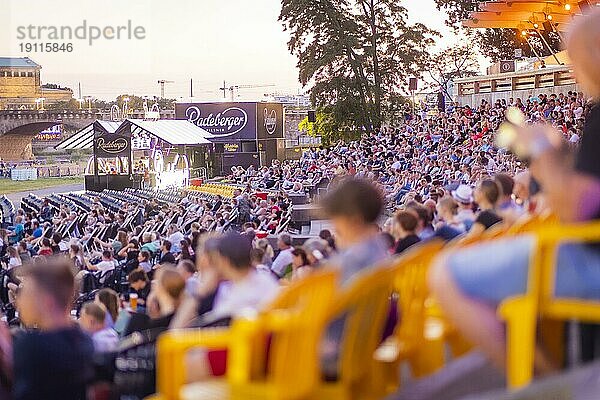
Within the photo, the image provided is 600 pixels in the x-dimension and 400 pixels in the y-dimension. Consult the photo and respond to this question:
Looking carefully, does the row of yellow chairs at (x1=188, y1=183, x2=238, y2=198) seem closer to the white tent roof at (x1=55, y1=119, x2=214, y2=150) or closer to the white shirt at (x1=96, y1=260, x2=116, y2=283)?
the white tent roof at (x1=55, y1=119, x2=214, y2=150)

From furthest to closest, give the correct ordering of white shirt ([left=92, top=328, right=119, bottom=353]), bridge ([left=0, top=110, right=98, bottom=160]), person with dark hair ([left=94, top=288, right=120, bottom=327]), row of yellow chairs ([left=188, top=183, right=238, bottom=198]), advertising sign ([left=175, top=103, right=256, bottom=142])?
bridge ([left=0, top=110, right=98, bottom=160]) → advertising sign ([left=175, top=103, right=256, bottom=142]) → row of yellow chairs ([left=188, top=183, right=238, bottom=198]) → person with dark hair ([left=94, top=288, right=120, bottom=327]) → white shirt ([left=92, top=328, right=119, bottom=353])

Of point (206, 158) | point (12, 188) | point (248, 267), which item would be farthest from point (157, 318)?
point (12, 188)

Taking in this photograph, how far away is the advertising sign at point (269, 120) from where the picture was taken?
54.2 m

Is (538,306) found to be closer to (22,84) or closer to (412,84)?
(412,84)

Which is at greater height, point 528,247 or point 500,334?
point 528,247

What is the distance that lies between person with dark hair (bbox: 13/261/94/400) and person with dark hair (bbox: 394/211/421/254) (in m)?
2.54

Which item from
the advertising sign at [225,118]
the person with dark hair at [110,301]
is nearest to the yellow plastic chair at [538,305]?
the person with dark hair at [110,301]

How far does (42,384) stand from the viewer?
3.29m

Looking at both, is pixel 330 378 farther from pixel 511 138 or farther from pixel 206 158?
pixel 206 158

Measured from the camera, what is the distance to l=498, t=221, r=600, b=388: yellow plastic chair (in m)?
2.37

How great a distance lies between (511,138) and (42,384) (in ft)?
5.99

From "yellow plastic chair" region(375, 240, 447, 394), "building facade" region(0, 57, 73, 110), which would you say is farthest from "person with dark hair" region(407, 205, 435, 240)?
"building facade" region(0, 57, 73, 110)

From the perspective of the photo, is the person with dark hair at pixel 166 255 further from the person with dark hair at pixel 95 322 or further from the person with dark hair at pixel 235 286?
the person with dark hair at pixel 235 286

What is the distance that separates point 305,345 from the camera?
103 inches
